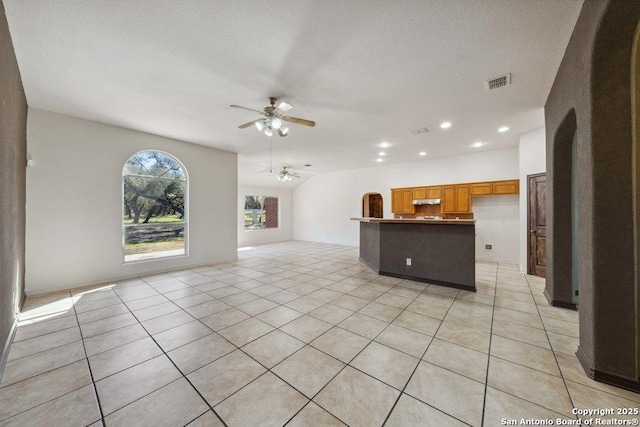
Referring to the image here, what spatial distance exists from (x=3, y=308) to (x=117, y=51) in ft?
8.96

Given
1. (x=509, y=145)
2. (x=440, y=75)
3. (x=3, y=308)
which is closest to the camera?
(x=3, y=308)

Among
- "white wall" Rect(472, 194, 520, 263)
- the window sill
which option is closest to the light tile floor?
the window sill

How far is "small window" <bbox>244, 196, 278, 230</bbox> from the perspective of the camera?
977 centimetres

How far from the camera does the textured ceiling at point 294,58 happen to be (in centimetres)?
195

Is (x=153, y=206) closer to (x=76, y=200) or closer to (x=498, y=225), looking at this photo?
(x=76, y=200)

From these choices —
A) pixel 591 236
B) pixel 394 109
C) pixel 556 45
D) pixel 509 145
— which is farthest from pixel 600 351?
pixel 509 145

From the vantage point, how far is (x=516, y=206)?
5977 millimetres

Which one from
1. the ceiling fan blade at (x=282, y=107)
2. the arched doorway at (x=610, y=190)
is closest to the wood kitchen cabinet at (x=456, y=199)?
the arched doorway at (x=610, y=190)

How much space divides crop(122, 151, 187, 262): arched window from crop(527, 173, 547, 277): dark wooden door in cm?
773

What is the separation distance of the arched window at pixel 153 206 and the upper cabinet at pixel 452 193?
6.43m

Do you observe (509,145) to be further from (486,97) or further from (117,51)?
(117,51)

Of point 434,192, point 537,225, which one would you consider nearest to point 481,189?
point 434,192

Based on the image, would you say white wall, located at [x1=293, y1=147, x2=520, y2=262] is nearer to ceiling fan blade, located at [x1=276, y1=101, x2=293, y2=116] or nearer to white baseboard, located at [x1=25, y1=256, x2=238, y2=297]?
white baseboard, located at [x1=25, y1=256, x2=238, y2=297]

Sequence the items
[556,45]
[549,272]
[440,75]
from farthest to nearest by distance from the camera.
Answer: [549,272], [440,75], [556,45]
